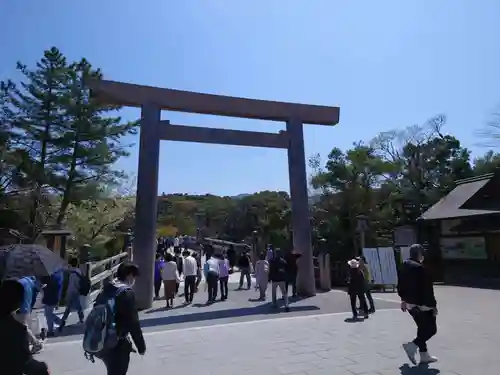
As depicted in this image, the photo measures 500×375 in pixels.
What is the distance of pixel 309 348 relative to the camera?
603cm

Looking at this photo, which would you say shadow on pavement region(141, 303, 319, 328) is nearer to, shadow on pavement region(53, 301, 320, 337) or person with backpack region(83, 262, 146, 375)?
shadow on pavement region(53, 301, 320, 337)

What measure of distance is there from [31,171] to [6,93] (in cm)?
443

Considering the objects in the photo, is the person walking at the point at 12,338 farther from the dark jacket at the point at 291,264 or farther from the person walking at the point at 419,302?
the dark jacket at the point at 291,264

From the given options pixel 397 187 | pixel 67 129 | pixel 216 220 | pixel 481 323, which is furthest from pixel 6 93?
pixel 216 220

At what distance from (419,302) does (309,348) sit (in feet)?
6.51

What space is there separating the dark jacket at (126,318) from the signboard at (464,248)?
16255mm

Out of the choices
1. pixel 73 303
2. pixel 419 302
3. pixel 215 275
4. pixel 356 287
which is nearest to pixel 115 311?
pixel 419 302

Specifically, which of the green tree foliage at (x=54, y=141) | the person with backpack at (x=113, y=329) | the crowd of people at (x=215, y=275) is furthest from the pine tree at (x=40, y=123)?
the person with backpack at (x=113, y=329)

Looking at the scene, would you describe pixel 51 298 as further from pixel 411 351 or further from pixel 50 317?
pixel 411 351

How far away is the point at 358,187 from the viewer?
2505 cm

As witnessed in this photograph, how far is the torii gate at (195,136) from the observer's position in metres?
10.1

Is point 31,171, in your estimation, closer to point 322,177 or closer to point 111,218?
point 111,218

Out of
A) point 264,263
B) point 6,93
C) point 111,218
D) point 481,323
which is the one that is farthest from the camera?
point 111,218

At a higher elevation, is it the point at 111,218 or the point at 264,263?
the point at 111,218
